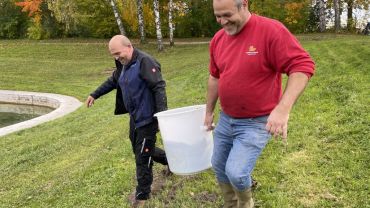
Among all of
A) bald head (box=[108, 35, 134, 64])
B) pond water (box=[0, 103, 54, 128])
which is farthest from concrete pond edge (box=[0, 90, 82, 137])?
bald head (box=[108, 35, 134, 64])

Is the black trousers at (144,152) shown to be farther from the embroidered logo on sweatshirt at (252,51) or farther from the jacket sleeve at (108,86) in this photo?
the embroidered logo on sweatshirt at (252,51)

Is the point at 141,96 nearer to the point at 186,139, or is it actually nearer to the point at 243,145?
the point at 186,139

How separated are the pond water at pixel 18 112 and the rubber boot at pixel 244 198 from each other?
11.6 m

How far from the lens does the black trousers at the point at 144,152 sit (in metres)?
4.81

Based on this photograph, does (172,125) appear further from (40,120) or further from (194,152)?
(40,120)

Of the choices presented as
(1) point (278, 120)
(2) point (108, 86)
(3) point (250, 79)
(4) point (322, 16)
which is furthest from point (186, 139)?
(4) point (322, 16)

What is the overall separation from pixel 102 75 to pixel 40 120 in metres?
8.99

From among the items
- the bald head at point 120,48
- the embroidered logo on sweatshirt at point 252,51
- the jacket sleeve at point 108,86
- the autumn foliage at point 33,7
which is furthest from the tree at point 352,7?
the embroidered logo on sweatshirt at point 252,51

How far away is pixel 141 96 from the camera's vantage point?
4.76 metres

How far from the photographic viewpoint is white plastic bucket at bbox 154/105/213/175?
4.22m

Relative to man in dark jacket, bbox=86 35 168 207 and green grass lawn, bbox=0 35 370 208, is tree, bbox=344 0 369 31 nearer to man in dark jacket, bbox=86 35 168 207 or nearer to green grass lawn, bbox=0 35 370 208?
green grass lawn, bbox=0 35 370 208

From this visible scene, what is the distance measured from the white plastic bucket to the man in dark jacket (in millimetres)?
396

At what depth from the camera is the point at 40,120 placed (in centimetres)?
1264

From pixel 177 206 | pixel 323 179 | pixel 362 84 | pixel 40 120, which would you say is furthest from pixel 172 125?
pixel 40 120
